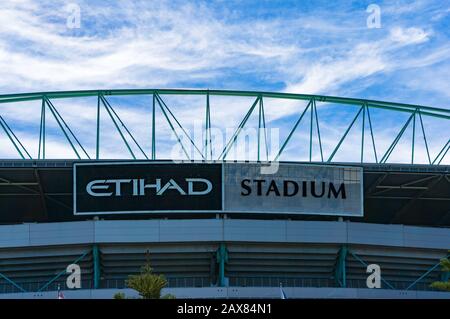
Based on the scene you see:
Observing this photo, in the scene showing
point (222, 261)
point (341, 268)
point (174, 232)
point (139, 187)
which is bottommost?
point (341, 268)

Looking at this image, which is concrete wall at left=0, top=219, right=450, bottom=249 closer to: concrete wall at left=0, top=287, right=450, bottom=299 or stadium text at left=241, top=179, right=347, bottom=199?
stadium text at left=241, top=179, right=347, bottom=199

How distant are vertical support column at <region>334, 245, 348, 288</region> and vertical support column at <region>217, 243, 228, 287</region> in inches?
351

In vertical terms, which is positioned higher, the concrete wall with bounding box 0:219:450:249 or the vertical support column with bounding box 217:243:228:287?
the concrete wall with bounding box 0:219:450:249

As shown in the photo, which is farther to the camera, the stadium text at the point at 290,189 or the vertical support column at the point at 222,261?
the stadium text at the point at 290,189

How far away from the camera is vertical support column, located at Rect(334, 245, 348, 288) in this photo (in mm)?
66125

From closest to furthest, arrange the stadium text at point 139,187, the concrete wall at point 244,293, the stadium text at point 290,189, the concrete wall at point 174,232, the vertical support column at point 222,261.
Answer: the concrete wall at point 244,293, the concrete wall at point 174,232, the vertical support column at point 222,261, the stadium text at point 139,187, the stadium text at point 290,189

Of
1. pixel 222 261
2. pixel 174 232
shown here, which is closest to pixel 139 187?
pixel 174 232

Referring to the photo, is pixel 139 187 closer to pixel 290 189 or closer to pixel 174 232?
pixel 174 232

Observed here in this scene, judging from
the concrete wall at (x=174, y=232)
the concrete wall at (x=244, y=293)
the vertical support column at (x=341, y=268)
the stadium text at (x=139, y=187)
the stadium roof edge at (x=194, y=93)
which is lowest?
Answer: the concrete wall at (x=244, y=293)

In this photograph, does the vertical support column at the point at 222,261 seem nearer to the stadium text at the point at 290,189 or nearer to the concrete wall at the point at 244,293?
the concrete wall at the point at 244,293

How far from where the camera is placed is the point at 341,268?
66.5 metres

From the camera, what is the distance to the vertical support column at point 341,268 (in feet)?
217

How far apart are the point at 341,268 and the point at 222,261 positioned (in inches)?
369

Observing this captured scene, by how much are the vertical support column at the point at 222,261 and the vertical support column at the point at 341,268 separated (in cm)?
891
